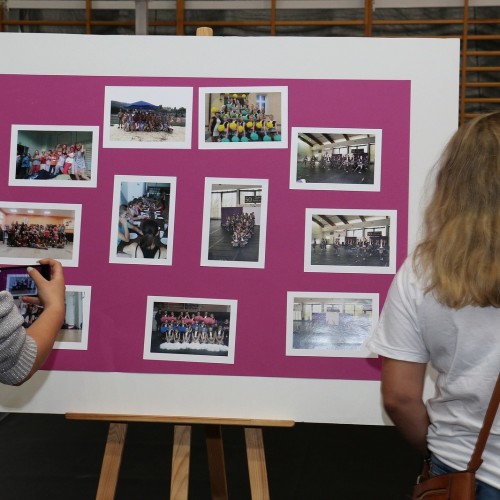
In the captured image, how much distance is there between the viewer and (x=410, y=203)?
2107mm

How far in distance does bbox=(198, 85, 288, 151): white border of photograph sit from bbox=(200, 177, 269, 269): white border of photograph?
10 centimetres

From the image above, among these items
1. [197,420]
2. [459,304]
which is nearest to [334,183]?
[197,420]

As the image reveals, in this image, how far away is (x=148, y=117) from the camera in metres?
2.14

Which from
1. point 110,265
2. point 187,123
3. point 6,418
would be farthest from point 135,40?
point 6,418

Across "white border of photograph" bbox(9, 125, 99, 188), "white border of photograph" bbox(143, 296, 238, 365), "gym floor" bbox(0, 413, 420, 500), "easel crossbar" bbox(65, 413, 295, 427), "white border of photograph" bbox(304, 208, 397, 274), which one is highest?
"white border of photograph" bbox(9, 125, 99, 188)

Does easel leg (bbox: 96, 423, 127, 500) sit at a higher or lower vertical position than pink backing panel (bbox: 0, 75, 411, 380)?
lower

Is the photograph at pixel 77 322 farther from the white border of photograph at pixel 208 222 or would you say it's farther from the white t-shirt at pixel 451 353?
the white t-shirt at pixel 451 353

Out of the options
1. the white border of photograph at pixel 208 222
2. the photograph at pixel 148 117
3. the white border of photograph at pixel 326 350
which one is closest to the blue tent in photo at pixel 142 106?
the photograph at pixel 148 117

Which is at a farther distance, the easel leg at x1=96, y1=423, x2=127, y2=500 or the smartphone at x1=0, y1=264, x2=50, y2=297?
the easel leg at x1=96, y1=423, x2=127, y2=500

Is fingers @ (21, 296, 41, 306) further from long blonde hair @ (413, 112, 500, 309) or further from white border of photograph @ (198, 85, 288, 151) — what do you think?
long blonde hair @ (413, 112, 500, 309)

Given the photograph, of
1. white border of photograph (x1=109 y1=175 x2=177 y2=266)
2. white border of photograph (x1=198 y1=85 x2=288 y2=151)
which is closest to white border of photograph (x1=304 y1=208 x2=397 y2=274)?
white border of photograph (x1=198 y1=85 x2=288 y2=151)

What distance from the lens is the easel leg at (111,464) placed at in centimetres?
206

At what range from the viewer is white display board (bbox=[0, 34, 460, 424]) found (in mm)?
2088

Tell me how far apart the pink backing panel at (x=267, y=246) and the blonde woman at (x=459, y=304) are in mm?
799
